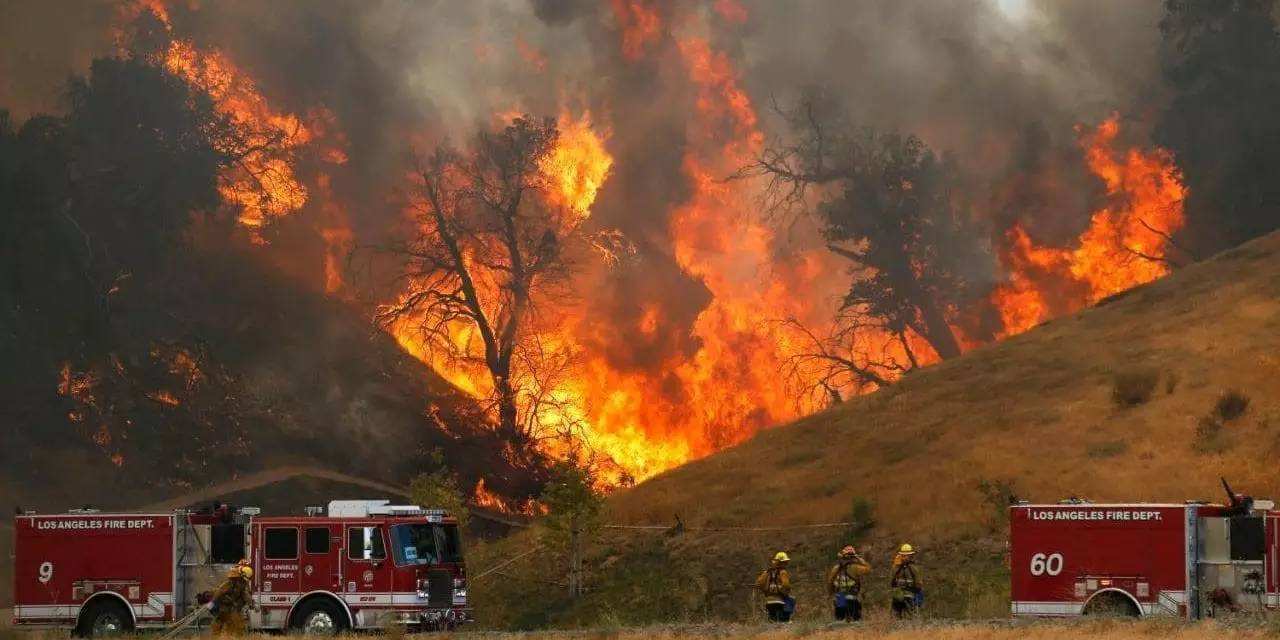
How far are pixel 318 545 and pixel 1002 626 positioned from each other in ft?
39.8

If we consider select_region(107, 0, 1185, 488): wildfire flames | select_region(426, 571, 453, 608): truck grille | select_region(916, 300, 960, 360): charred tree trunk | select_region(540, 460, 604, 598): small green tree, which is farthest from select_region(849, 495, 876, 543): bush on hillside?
select_region(916, 300, 960, 360): charred tree trunk

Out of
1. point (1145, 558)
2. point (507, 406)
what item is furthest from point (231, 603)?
point (507, 406)

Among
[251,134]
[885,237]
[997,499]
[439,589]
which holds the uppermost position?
[251,134]

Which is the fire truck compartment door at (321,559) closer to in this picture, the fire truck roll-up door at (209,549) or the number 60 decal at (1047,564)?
the fire truck roll-up door at (209,549)

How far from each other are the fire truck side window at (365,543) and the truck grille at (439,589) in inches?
39.6

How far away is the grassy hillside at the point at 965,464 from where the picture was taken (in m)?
41.4

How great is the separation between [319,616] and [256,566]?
4.86ft

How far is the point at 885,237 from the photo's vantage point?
244 ft

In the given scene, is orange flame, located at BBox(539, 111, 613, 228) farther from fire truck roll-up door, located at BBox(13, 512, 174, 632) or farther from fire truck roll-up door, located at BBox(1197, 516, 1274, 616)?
fire truck roll-up door, located at BBox(1197, 516, 1274, 616)

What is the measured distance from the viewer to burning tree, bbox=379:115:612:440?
232 ft

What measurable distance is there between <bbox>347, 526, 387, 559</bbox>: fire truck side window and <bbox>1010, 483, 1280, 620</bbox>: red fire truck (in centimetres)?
1120

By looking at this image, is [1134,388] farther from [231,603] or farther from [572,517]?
[231,603]

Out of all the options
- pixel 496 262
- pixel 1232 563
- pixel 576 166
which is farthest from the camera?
pixel 576 166

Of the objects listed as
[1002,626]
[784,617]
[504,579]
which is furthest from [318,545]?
[504,579]
